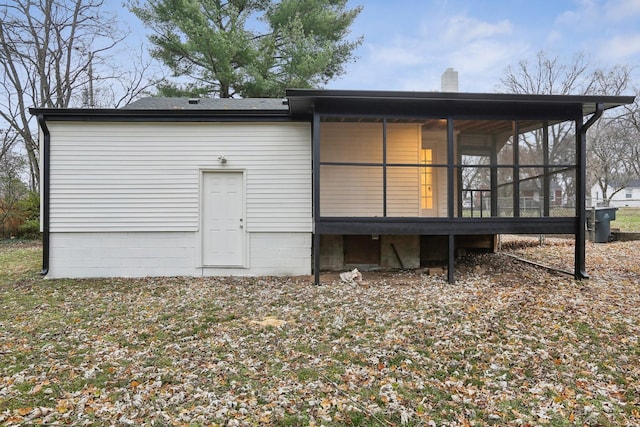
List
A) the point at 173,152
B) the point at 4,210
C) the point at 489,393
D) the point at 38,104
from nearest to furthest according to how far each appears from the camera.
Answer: the point at 489,393, the point at 173,152, the point at 4,210, the point at 38,104

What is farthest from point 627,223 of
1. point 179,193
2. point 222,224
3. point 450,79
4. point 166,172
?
point 166,172

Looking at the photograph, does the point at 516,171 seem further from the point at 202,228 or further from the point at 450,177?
the point at 202,228

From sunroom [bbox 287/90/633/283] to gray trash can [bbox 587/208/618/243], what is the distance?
10.3ft

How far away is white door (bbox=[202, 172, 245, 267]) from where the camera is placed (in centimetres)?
669

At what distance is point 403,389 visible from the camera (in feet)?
8.88

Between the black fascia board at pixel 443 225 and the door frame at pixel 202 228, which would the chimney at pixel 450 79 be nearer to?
the black fascia board at pixel 443 225

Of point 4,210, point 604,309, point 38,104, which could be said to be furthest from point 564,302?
point 38,104

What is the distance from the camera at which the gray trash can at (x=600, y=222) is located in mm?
10016

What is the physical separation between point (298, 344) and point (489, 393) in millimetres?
1722

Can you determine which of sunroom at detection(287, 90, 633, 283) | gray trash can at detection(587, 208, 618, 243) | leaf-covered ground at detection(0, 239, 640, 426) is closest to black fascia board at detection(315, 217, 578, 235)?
sunroom at detection(287, 90, 633, 283)

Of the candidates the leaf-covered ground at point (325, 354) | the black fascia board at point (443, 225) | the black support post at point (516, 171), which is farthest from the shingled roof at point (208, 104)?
the black support post at point (516, 171)

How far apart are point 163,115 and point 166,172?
1028mm

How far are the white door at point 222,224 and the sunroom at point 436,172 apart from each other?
1.53 meters

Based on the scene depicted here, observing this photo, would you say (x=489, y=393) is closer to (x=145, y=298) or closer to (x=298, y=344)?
(x=298, y=344)
